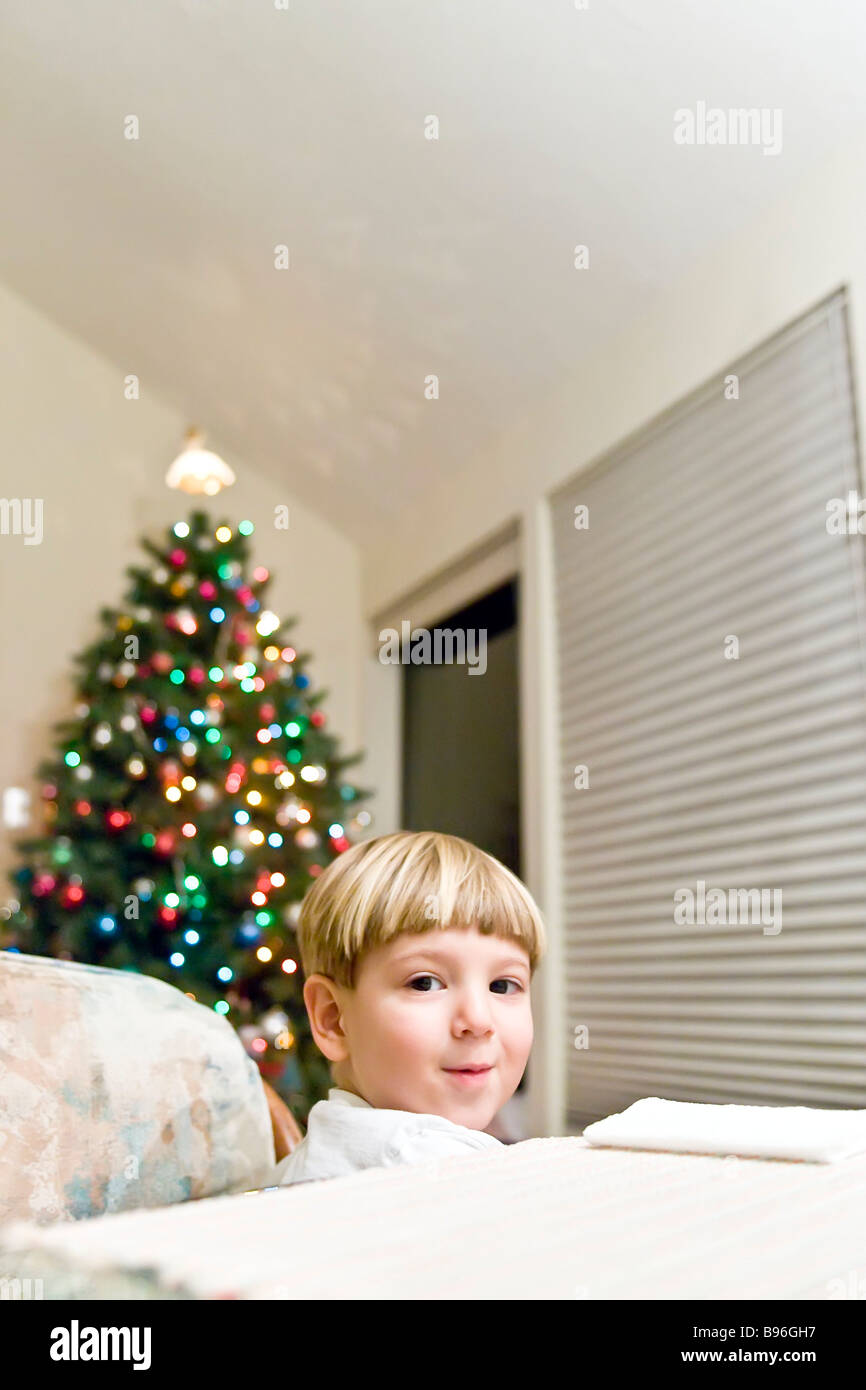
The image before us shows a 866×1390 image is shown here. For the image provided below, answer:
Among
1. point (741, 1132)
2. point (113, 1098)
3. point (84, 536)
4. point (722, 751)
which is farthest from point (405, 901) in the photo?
point (84, 536)

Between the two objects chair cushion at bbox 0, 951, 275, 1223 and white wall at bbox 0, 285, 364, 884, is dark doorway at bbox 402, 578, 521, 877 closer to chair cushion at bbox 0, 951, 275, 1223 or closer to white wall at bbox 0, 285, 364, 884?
white wall at bbox 0, 285, 364, 884

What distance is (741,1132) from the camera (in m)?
0.58

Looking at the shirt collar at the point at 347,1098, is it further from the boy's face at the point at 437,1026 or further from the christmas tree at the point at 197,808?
the christmas tree at the point at 197,808

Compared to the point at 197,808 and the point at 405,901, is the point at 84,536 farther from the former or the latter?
the point at 405,901

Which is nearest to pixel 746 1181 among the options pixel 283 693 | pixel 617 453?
pixel 617 453

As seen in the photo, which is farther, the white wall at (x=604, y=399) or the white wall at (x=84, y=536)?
the white wall at (x=84, y=536)

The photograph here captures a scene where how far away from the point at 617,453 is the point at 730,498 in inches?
22.2

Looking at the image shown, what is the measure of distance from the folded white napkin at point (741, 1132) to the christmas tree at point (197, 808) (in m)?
2.75

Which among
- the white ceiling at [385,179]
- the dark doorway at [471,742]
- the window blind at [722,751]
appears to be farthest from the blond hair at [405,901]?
the dark doorway at [471,742]

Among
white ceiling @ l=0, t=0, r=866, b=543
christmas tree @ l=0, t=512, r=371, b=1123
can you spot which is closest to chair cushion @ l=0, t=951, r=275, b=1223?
christmas tree @ l=0, t=512, r=371, b=1123

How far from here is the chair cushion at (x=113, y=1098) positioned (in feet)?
2.92

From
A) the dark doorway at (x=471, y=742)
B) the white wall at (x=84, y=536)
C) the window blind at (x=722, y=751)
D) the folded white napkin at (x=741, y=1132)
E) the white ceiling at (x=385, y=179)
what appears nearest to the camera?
the folded white napkin at (x=741, y=1132)

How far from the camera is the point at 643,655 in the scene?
124 inches
